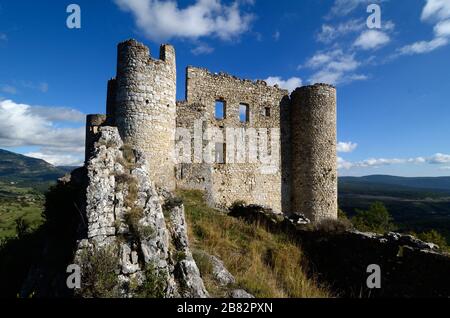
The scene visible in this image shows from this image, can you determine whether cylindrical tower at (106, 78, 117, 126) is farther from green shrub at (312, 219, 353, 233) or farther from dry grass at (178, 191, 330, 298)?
green shrub at (312, 219, 353, 233)

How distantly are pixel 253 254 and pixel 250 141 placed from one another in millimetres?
10005

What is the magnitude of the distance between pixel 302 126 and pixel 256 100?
132 inches

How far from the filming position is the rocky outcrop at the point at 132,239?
5.31m

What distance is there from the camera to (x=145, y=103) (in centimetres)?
1175

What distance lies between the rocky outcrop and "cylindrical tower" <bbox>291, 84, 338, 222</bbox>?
1193 cm

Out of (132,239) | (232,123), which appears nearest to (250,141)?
(232,123)

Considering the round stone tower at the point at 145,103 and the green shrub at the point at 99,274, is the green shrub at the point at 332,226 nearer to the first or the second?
the round stone tower at the point at 145,103

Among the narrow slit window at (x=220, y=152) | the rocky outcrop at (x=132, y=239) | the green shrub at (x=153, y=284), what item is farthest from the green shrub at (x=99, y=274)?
the narrow slit window at (x=220, y=152)

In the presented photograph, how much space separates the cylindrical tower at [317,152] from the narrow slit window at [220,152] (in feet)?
16.5

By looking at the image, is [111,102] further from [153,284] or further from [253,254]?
[153,284]

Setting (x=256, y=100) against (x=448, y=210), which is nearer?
(x=256, y=100)
